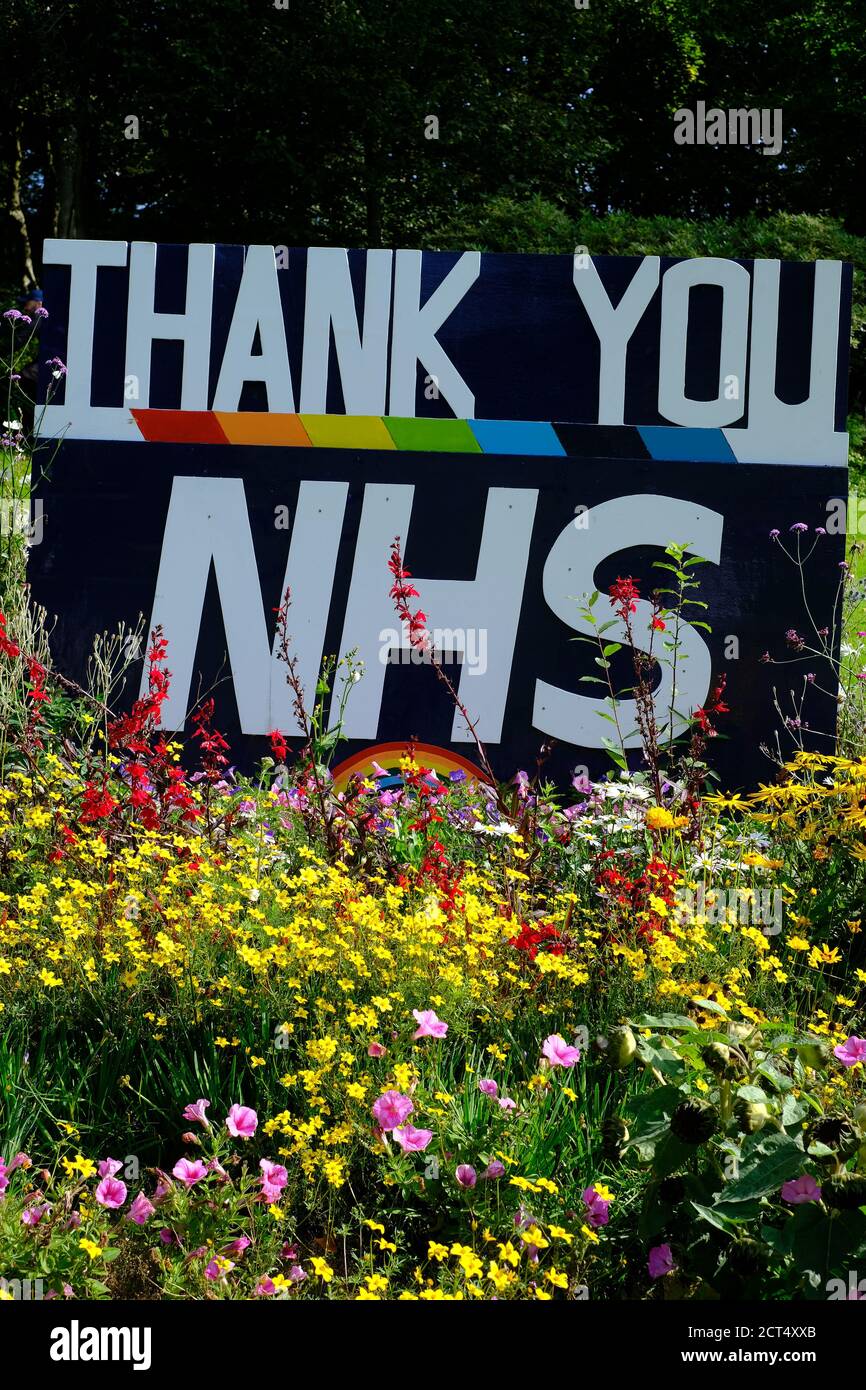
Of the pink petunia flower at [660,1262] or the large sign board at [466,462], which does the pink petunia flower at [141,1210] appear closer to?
the pink petunia flower at [660,1262]

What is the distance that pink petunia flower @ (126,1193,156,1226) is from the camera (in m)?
2.31

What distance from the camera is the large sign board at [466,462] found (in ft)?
17.6

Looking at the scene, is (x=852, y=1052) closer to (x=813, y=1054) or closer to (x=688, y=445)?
(x=813, y=1054)

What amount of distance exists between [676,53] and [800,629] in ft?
65.5

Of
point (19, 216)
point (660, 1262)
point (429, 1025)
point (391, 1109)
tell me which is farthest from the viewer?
point (19, 216)

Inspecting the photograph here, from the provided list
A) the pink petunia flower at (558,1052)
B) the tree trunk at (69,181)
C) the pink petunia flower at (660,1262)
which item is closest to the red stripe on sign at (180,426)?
the pink petunia flower at (558,1052)

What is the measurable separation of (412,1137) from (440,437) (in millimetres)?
3648

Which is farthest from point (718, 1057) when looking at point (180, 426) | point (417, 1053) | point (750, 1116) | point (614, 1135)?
point (180, 426)

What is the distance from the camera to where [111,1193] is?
90.4 inches

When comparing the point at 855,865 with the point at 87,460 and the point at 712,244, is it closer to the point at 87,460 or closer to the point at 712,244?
the point at 87,460

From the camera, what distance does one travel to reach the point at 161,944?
2.85m

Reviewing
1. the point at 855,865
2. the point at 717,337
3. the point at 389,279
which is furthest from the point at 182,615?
the point at 855,865

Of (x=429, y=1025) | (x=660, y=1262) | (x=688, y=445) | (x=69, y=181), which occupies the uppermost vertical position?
(x=69, y=181)

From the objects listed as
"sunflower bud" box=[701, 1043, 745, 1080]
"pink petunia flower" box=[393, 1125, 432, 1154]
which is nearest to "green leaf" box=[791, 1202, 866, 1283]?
"sunflower bud" box=[701, 1043, 745, 1080]
